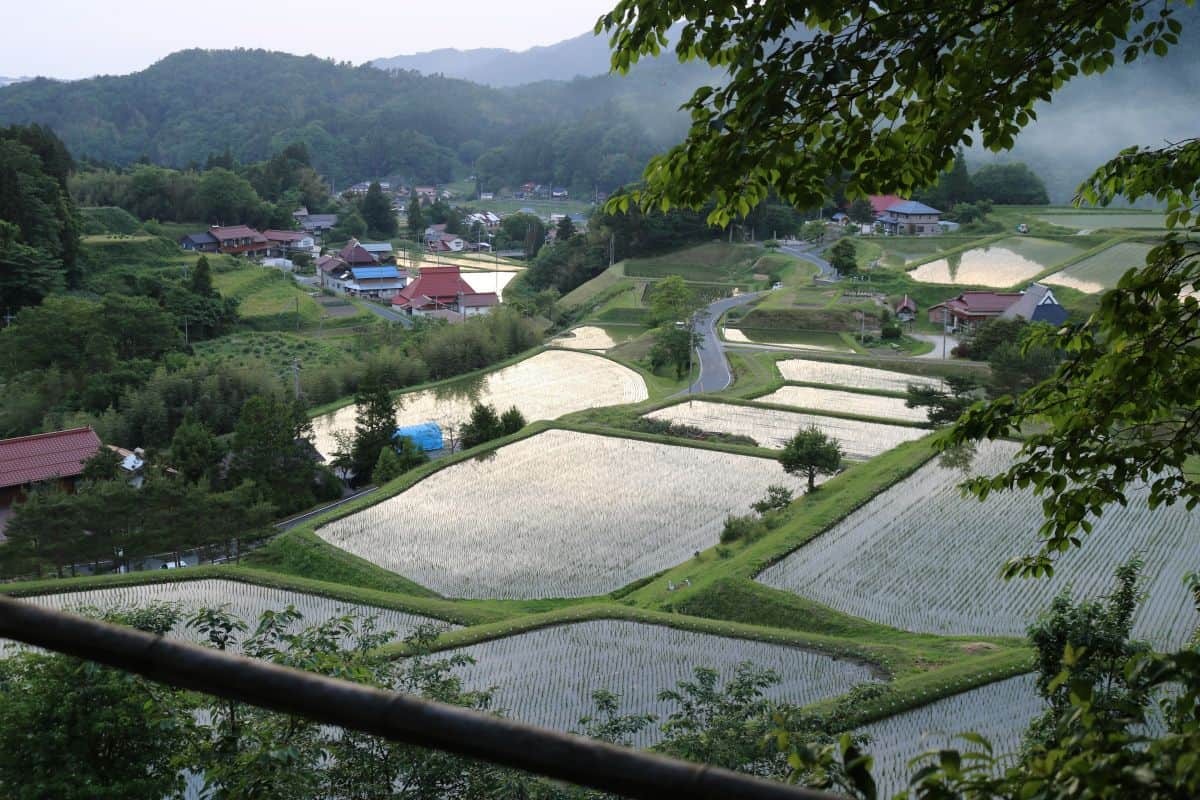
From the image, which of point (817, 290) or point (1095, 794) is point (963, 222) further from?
point (1095, 794)

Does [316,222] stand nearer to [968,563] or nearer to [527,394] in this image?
[527,394]

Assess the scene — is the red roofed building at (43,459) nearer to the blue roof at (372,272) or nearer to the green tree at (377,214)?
the blue roof at (372,272)

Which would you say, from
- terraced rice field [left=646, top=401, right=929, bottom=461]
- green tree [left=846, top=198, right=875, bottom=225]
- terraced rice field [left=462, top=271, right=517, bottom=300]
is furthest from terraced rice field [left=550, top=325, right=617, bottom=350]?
green tree [left=846, top=198, right=875, bottom=225]

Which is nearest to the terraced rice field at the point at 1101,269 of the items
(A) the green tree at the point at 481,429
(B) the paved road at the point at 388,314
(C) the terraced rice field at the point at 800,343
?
(C) the terraced rice field at the point at 800,343

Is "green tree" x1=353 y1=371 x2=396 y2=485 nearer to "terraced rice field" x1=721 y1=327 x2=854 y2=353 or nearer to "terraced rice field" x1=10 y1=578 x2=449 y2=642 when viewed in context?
"terraced rice field" x1=10 y1=578 x2=449 y2=642

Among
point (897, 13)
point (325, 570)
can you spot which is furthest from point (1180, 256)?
point (325, 570)

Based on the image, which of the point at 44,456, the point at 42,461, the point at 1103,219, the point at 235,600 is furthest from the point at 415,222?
the point at 235,600
